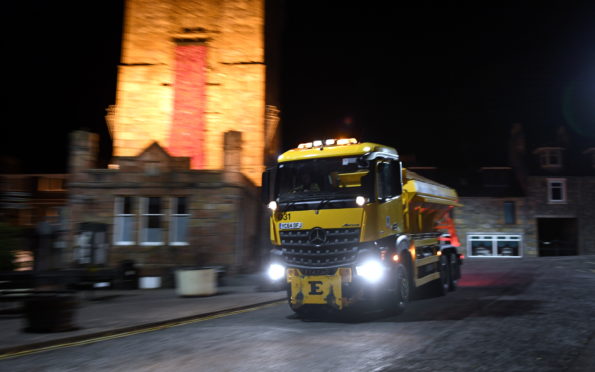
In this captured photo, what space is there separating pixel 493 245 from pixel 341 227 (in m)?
36.1

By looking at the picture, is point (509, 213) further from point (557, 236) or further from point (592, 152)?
point (592, 152)

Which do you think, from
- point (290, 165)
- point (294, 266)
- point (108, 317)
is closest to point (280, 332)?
point (294, 266)

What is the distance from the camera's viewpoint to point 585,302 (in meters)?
11.6

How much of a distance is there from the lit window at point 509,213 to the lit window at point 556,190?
3.13 meters

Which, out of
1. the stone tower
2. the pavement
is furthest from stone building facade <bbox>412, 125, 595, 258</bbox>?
the pavement

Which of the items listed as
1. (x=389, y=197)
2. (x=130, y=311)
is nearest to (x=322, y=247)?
(x=389, y=197)

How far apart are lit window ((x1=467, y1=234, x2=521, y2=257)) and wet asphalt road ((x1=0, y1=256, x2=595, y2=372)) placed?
105 feet

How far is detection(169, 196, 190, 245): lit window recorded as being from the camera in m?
19.2

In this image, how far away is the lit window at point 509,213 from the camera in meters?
41.8

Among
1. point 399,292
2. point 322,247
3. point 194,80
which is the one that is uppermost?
point 194,80

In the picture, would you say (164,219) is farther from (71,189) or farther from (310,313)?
(310,313)

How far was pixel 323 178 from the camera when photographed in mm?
10375

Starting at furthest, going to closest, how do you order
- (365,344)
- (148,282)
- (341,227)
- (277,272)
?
1. (148,282)
2. (277,272)
3. (341,227)
4. (365,344)

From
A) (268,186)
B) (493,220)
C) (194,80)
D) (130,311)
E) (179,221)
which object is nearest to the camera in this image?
(268,186)
